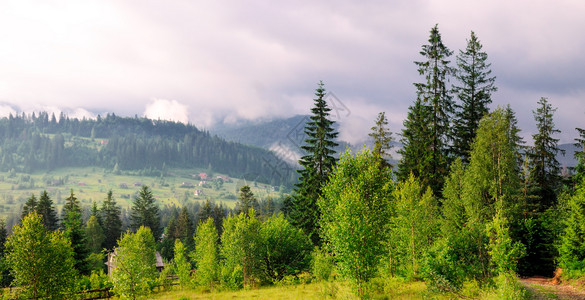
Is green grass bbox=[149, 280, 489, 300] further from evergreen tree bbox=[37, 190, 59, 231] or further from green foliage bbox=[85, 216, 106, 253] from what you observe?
green foliage bbox=[85, 216, 106, 253]

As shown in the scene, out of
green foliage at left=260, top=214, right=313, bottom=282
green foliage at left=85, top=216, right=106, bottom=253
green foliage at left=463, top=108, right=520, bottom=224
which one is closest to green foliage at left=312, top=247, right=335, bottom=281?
green foliage at left=260, top=214, right=313, bottom=282

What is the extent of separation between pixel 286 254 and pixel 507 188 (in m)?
25.7

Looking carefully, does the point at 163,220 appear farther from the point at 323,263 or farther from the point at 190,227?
the point at 323,263

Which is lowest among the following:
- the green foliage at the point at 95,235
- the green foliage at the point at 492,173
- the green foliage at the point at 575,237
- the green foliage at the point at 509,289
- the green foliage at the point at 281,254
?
the green foliage at the point at 95,235

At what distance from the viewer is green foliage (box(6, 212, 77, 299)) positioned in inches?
931

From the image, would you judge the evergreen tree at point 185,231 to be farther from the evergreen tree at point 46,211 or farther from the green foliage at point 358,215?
the green foliage at point 358,215

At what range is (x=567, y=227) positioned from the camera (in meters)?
33.0

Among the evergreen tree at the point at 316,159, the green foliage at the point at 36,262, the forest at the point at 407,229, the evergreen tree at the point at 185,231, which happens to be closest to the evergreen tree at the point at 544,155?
the forest at the point at 407,229

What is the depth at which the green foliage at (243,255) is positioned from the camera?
3816 cm

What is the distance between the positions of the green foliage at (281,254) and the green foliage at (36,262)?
67.6ft

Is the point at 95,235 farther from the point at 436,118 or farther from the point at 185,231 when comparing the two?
the point at 436,118

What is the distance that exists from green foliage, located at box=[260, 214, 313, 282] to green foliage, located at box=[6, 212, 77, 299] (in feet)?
67.6

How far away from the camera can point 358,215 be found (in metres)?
23.3

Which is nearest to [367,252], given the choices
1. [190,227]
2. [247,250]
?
[247,250]
